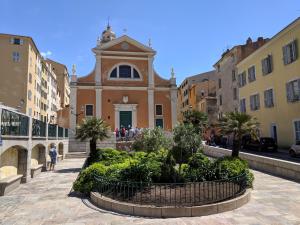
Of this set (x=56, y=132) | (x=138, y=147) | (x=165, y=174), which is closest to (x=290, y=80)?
(x=138, y=147)

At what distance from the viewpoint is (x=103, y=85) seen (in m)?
34.9

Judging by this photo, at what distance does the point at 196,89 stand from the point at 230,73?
776 inches

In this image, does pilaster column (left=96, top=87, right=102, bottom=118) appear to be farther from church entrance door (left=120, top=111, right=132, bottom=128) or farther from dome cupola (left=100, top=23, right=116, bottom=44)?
dome cupola (left=100, top=23, right=116, bottom=44)

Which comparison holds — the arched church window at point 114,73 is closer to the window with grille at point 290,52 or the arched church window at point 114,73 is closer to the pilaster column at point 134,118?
the pilaster column at point 134,118

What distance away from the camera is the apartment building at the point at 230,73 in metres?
39.4

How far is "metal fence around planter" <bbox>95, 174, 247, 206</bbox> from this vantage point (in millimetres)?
9062

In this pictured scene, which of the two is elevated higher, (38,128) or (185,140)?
(38,128)

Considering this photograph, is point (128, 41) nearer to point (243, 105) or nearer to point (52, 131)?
point (243, 105)

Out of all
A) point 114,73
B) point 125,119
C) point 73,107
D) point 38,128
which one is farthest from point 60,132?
point 114,73

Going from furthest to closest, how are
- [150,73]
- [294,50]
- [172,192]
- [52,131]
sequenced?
1. [150,73]
2. [294,50]
3. [52,131]
4. [172,192]

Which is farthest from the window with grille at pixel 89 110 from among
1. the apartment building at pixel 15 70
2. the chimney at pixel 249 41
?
the chimney at pixel 249 41

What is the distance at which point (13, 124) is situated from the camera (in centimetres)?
1320

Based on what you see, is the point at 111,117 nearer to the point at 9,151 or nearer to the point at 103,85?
the point at 103,85

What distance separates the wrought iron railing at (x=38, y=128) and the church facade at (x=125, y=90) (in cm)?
1314
